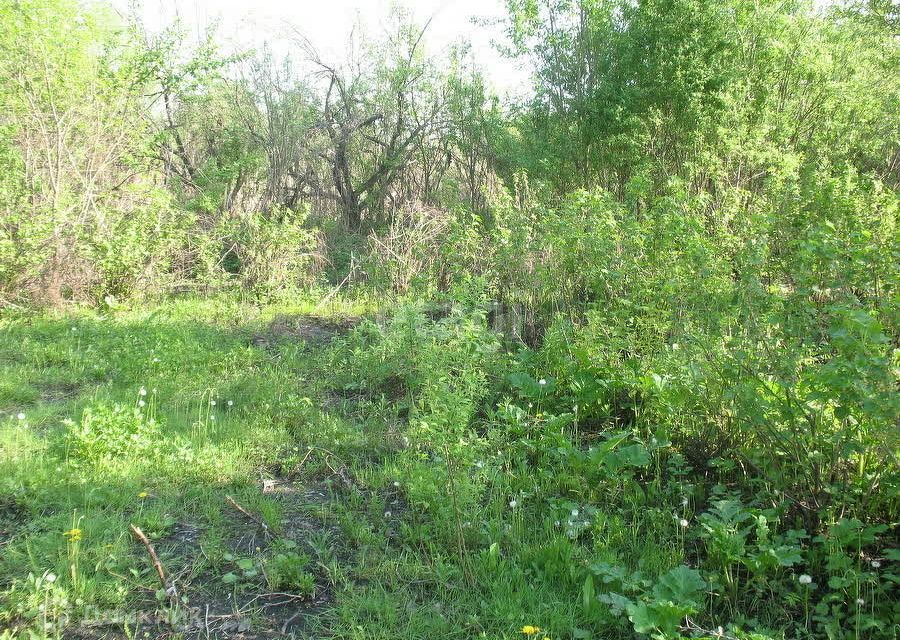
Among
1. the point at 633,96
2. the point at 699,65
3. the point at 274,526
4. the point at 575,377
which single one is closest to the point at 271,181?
the point at 633,96

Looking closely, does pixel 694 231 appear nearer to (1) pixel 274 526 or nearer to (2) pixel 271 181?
(1) pixel 274 526

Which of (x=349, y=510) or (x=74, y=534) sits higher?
(x=74, y=534)

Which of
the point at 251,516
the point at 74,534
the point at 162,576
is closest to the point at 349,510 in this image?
the point at 251,516

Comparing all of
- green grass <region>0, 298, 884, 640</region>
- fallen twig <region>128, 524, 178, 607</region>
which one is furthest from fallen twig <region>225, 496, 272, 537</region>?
fallen twig <region>128, 524, 178, 607</region>

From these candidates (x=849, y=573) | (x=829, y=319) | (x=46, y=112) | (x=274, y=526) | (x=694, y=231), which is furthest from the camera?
(x=46, y=112)

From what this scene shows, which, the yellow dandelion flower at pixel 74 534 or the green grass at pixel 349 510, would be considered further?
the yellow dandelion flower at pixel 74 534

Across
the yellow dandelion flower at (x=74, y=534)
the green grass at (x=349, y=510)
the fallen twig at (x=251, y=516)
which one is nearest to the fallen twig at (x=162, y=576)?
the green grass at (x=349, y=510)

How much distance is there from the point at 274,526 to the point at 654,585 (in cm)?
195

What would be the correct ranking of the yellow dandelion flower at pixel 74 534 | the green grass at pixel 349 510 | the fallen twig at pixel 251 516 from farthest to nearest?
the fallen twig at pixel 251 516
the yellow dandelion flower at pixel 74 534
the green grass at pixel 349 510

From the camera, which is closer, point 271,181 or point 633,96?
point 633,96

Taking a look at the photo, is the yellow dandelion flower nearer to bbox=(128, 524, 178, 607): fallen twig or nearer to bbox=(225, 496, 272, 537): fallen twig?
bbox=(128, 524, 178, 607): fallen twig

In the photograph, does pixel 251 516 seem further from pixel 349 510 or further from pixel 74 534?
pixel 74 534

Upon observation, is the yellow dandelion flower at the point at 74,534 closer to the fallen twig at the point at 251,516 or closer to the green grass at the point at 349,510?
the green grass at the point at 349,510

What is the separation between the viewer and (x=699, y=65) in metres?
8.70
